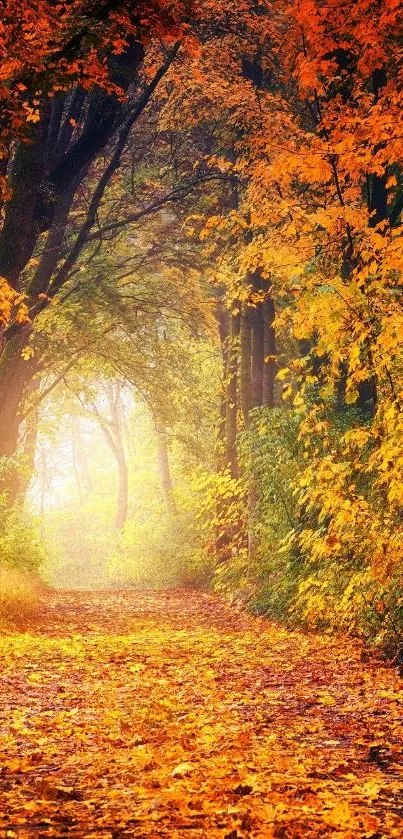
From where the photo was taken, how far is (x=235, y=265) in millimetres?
15820

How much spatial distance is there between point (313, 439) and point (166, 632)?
3613 millimetres

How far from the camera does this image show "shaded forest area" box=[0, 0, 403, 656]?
9.25m

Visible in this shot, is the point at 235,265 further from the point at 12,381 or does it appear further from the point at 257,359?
the point at 12,381

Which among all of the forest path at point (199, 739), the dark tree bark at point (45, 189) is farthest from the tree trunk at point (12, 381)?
the forest path at point (199, 739)

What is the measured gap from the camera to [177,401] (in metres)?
24.8

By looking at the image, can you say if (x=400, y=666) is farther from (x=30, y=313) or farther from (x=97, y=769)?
(x=30, y=313)

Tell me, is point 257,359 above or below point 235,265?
below

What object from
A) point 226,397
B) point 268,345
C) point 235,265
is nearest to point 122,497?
point 226,397

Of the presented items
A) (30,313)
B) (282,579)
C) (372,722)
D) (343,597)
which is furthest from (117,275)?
(372,722)

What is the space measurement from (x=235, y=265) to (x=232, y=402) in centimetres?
425

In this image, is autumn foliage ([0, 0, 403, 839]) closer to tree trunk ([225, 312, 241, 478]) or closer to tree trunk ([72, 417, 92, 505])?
tree trunk ([225, 312, 241, 478])

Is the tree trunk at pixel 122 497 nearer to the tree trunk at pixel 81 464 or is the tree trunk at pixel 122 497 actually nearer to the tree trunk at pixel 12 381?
the tree trunk at pixel 81 464

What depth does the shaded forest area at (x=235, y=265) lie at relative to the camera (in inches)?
364

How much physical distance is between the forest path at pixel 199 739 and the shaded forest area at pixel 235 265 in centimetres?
148
